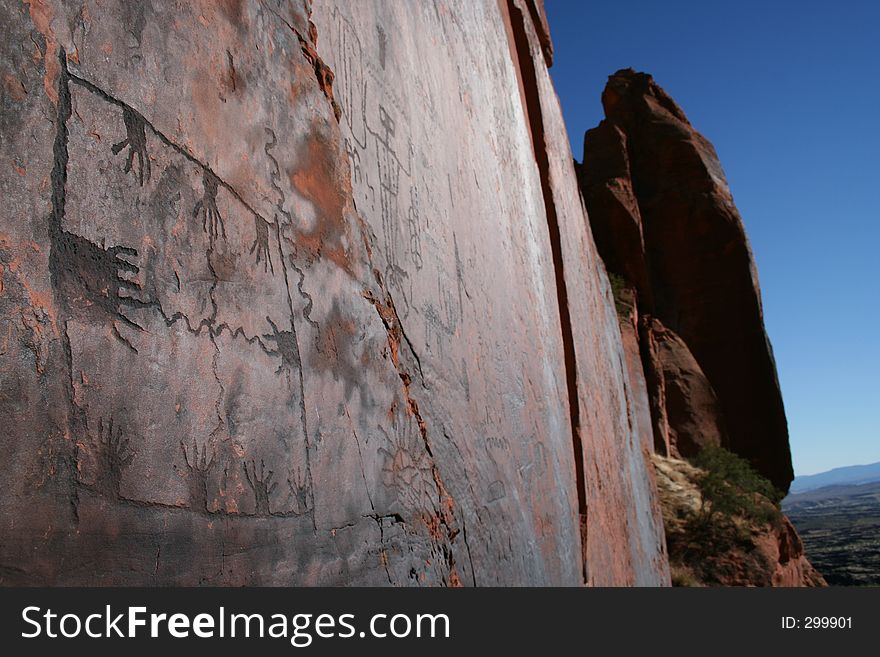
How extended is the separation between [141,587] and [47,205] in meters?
0.43

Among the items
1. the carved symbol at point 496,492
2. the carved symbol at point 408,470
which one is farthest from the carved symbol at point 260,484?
the carved symbol at point 496,492

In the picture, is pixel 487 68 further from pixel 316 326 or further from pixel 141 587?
pixel 141 587

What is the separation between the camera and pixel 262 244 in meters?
1.13

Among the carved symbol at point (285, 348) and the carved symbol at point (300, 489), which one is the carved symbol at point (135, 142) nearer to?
the carved symbol at point (285, 348)

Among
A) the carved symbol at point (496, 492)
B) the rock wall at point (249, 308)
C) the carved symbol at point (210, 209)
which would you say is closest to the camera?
the rock wall at point (249, 308)

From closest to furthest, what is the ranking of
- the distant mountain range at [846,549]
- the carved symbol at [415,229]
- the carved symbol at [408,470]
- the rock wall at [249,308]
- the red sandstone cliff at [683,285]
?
the rock wall at [249,308]
the carved symbol at [408,470]
the carved symbol at [415,229]
the red sandstone cliff at [683,285]
the distant mountain range at [846,549]

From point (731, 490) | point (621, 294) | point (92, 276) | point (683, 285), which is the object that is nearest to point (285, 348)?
point (92, 276)

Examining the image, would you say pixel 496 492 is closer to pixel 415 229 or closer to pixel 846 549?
pixel 415 229

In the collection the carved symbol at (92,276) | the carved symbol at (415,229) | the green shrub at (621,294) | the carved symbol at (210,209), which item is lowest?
the carved symbol at (92,276)

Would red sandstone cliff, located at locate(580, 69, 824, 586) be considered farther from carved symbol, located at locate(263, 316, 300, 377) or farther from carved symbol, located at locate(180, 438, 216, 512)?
carved symbol, located at locate(180, 438, 216, 512)

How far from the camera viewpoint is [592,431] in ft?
12.6

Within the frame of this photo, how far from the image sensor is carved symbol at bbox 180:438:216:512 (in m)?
0.92

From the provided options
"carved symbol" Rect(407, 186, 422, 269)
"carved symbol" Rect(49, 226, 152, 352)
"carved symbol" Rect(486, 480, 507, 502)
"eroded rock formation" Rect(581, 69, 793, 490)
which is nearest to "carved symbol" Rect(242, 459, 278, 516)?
"carved symbol" Rect(49, 226, 152, 352)

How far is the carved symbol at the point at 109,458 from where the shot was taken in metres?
0.80
